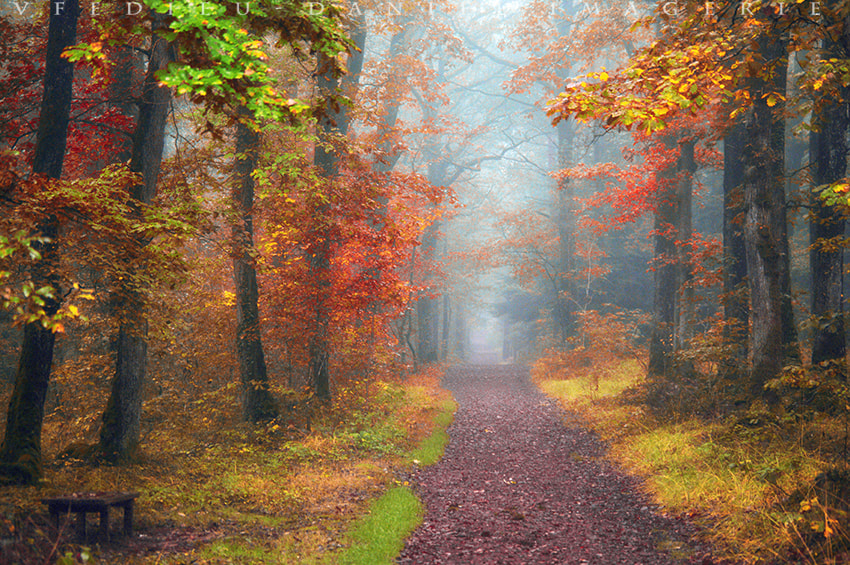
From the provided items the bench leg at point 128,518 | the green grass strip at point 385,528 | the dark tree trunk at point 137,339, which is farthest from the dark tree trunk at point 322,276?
the bench leg at point 128,518

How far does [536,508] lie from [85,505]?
5738 mm

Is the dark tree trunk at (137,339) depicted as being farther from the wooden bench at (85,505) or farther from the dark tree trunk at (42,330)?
the wooden bench at (85,505)

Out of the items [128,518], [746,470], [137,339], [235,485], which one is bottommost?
[235,485]

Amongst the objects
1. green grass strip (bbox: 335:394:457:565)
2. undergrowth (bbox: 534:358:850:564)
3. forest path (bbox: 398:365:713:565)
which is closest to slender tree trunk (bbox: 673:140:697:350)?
undergrowth (bbox: 534:358:850:564)

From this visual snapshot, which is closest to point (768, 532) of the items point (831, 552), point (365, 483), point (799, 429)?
point (831, 552)

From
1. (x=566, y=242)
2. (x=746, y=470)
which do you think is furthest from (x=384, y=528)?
(x=566, y=242)

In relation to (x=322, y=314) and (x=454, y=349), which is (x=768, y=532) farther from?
(x=454, y=349)

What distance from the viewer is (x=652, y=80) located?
5598 mm

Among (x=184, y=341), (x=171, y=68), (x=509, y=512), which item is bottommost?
(x=509, y=512)

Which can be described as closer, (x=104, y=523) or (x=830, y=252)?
(x=104, y=523)

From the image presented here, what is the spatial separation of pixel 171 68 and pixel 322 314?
24.9 feet

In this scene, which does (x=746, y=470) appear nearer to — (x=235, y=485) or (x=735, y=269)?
(x=235, y=485)

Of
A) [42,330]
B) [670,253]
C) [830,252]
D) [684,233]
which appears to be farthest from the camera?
[670,253]

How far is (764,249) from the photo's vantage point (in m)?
8.95
